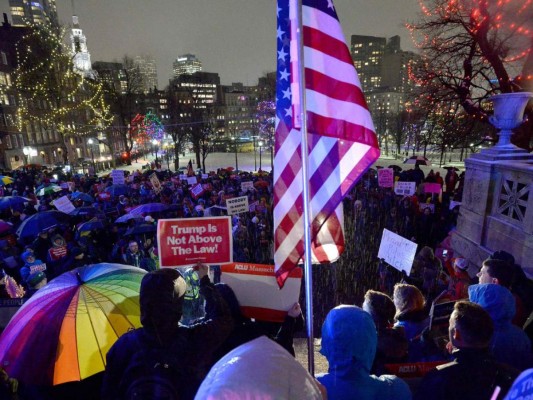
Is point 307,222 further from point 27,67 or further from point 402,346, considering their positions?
point 27,67

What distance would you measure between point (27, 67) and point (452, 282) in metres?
45.2

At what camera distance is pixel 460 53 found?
15.3 metres

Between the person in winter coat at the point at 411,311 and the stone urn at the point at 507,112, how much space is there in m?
5.54

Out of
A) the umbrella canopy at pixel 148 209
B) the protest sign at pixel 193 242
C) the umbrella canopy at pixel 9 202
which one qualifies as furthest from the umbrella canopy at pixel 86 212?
the protest sign at pixel 193 242

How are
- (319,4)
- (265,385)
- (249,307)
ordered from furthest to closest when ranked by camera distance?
(319,4)
(249,307)
(265,385)

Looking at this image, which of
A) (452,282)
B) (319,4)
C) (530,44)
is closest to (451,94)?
(530,44)

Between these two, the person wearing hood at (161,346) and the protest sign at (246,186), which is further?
the protest sign at (246,186)

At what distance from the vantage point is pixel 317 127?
2832mm

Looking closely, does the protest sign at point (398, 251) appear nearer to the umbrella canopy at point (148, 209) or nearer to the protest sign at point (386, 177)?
the umbrella canopy at point (148, 209)

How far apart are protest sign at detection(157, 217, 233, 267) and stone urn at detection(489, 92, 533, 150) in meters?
6.43

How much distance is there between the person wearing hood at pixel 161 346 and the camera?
1.91m

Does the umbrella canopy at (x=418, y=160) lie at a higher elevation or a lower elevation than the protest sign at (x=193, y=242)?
lower

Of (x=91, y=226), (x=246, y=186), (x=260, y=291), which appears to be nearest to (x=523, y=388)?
(x=260, y=291)

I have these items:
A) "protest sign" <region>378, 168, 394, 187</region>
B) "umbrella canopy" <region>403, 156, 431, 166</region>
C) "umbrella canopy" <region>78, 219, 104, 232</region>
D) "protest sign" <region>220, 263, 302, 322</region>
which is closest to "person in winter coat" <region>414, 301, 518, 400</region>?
"protest sign" <region>220, 263, 302, 322</region>
